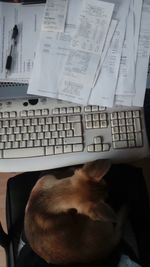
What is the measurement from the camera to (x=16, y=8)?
96 centimetres

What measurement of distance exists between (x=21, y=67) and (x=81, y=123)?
17 cm

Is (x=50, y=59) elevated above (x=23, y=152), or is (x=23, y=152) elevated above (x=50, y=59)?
(x=50, y=59)

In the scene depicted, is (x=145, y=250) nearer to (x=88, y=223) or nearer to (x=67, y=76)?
(x=88, y=223)

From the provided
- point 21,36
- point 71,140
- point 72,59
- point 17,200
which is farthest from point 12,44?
point 17,200

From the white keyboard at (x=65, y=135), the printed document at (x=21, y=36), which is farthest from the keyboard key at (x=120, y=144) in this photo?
the printed document at (x=21, y=36)

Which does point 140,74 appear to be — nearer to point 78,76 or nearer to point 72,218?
point 78,76

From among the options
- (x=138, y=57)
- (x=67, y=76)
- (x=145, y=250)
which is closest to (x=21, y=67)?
(x=67, y=76)

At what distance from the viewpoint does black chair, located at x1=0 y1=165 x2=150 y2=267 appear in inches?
39.6

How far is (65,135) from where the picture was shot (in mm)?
935

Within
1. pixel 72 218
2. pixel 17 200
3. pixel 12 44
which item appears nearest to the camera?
pixel 72 218

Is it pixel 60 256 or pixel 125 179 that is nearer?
pixel 60 256

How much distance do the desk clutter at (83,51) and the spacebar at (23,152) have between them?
0.37 ft

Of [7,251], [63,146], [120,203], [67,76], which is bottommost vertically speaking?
[7,251]

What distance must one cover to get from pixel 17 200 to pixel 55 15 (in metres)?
0.42
